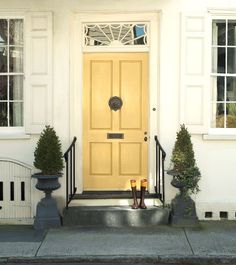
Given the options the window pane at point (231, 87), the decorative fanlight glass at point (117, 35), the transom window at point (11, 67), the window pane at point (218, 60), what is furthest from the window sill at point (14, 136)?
the window pane at point (231, 87)

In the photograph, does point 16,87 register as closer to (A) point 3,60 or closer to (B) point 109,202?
(A) point 3,60

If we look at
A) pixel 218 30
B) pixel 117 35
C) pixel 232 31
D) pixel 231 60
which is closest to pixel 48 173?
pixel 117 35

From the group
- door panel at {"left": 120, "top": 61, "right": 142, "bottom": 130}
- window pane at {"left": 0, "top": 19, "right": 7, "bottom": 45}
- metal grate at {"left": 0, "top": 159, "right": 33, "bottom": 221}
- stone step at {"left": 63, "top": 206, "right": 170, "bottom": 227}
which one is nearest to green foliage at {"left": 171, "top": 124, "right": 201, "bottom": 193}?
stone step at {"left": 63, "top": 206, "right": 170, "bottom": 227}

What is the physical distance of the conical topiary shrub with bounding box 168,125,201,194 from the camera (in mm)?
7617

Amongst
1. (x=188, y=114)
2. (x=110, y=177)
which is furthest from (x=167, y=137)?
(x=110, y=177)

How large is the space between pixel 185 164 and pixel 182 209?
666mm

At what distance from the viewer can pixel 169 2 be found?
805 centimetres

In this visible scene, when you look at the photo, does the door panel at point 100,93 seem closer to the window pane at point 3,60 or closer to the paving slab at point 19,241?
the window pane at point 3,60

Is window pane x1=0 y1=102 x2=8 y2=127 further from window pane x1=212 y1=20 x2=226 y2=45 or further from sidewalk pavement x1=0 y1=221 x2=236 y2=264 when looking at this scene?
window pane x1=212 y1=20 x2=226 y2=45

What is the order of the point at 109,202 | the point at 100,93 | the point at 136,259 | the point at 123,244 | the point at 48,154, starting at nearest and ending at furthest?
the point at 136,259 < the point at 123,244 < the point at 48,154 < the point at 109,202 < the point at 100,93

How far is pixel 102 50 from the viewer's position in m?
8.30

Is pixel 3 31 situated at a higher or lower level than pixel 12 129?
higher

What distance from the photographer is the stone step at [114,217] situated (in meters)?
7.68

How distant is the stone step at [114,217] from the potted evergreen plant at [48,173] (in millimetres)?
220
